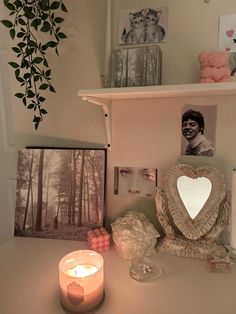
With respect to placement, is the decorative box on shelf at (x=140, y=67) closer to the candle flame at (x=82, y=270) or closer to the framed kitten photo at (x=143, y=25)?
the framed kitten photo at (x=143, y=25)

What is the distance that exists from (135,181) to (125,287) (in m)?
0.40

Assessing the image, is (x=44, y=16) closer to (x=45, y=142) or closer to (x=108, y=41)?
(x=108, y=41)

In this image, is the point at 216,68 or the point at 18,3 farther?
the point at 18,3

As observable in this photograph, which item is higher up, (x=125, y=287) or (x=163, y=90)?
(x=163, y=90)

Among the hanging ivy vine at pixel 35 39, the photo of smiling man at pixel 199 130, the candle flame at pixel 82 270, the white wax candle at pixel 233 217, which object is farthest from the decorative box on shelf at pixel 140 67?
the candle flame at pixel 82 270

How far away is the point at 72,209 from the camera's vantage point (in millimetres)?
1024

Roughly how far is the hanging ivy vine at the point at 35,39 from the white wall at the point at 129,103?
50mm

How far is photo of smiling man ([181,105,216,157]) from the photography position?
3.03 ft

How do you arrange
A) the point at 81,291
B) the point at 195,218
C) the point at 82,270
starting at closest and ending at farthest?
the point at 81,291, the point at 82,270, the point at 195,218

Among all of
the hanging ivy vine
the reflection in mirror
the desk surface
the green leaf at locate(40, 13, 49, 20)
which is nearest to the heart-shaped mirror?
the reflection in mirror

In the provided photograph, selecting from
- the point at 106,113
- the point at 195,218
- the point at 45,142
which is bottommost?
the point at 195,218

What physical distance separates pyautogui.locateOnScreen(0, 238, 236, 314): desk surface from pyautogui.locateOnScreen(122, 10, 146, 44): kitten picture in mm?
781

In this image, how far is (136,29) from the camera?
0.96m

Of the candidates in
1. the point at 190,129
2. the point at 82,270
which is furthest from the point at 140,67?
the point at 82,270
